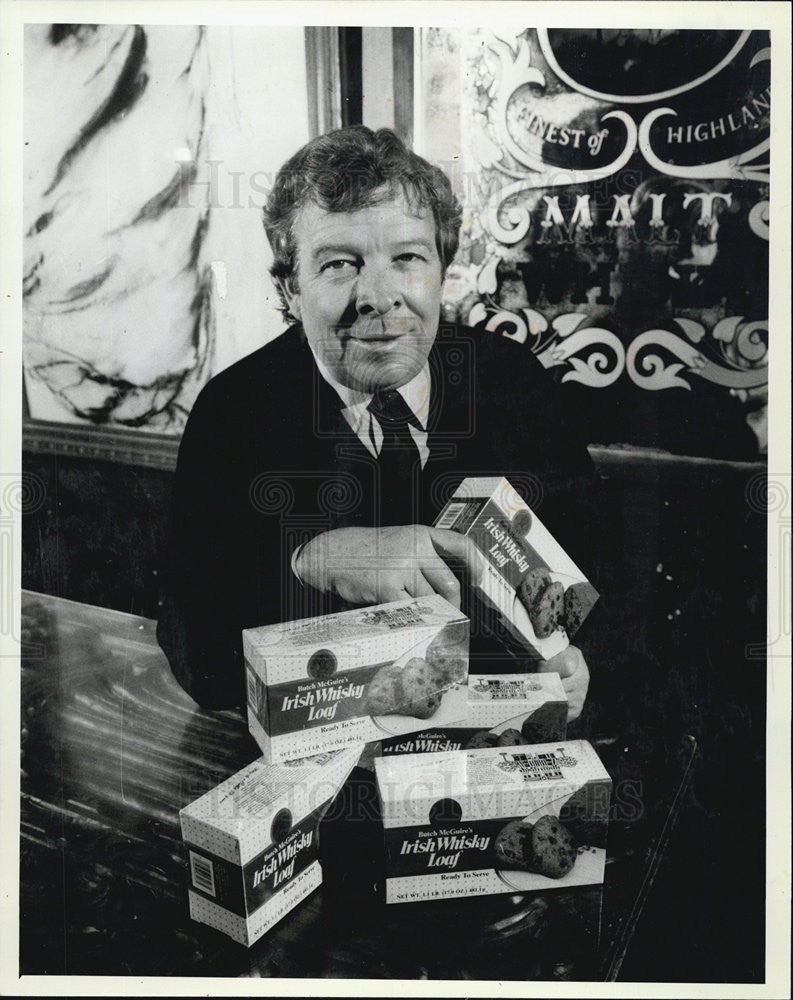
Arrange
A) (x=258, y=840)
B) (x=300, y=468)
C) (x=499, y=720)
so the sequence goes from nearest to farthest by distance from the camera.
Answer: (x=258, y=840), (x=499, y=720), (x=300, y=468)

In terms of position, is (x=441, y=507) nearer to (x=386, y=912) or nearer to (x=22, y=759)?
(x=386, y=912)

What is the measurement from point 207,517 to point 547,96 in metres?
1.22

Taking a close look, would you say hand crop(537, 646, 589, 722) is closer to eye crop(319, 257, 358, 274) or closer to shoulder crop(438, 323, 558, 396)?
shoulder crop(438, 323, 558, 396)

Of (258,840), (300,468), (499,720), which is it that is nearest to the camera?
(258,840)

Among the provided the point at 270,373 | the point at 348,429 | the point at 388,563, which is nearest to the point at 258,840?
the point at 388,563

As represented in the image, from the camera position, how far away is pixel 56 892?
2.00 m

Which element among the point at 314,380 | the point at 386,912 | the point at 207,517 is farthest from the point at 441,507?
the point at 386,912

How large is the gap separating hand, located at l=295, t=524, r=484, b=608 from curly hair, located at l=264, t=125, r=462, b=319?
656 mm

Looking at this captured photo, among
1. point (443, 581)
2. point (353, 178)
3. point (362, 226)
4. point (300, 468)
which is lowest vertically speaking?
point (443, 581)

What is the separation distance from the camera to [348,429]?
1.99 metres

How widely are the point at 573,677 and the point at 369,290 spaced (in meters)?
0.99

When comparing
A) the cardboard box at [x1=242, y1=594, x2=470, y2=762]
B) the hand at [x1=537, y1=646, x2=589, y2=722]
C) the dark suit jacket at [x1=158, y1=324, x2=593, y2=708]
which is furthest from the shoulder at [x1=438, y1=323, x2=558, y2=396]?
the hand at [x1=537, y1=646, x2=589, y2=722]

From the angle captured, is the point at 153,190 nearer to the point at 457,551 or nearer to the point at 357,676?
the point at 457,551

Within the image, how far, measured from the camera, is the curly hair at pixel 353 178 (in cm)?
193
